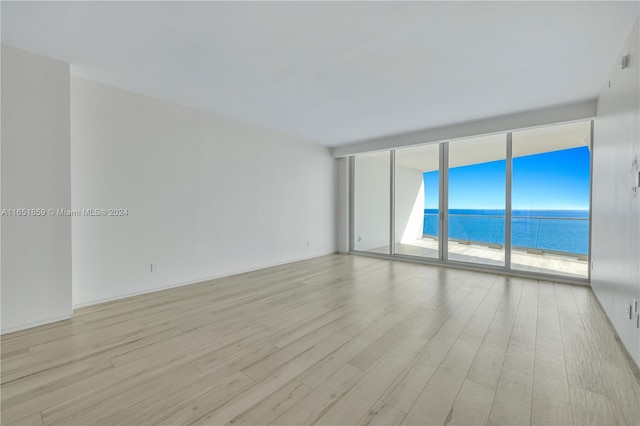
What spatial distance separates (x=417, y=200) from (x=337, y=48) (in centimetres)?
407

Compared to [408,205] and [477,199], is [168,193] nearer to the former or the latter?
[408,205]

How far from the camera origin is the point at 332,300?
3.28 meters

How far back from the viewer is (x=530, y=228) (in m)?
4.48

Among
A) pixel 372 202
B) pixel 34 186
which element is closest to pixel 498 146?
pixel 372 202

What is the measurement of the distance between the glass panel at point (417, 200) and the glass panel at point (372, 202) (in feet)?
0.81

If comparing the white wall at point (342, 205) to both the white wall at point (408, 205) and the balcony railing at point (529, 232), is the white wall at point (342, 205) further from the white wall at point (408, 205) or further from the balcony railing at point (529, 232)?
the balcony railing at point (529, 232)

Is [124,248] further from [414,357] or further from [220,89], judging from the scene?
[414,357]

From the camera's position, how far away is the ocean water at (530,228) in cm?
412

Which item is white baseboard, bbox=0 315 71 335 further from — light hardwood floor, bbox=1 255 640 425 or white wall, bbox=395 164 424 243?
white wall, bbox=395 164 424 243

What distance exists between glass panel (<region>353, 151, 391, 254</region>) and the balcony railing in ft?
3.96

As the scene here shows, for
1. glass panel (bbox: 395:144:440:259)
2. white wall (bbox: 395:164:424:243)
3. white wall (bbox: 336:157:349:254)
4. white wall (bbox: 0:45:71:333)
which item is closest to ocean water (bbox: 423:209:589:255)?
glass panel (bbox: 395:144:440:259)

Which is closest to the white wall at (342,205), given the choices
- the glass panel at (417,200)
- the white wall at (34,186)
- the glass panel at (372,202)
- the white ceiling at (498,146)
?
the glass panel at (372,202)

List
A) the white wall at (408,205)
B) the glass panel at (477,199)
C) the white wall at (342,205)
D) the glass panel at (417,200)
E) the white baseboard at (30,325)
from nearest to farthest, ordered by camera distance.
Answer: the white baseboard at (30,325), the glass panel at (477,199), the glass panel at (417,200), the white wall at (408,205), the white wall at (342,205)

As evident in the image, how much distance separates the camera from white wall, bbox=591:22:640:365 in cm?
204
